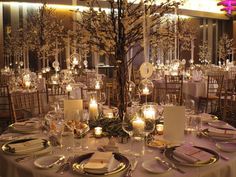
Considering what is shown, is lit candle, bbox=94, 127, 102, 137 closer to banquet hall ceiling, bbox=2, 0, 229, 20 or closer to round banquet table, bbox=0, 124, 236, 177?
round banquet table, bbox=0, 124, 236, 177

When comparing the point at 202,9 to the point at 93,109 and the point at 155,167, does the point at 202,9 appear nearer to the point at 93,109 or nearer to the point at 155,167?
the point at 93,109

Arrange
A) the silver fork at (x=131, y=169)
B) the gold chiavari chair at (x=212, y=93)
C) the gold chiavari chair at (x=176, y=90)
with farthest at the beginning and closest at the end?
the gold chiavari chair at (x=212, y=93), the gold chiavari chair at (x=176, y=90), the silver fork at (x=131, y=169)

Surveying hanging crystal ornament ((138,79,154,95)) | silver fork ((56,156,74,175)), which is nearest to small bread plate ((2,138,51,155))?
silver fork ((56,156,74,175))

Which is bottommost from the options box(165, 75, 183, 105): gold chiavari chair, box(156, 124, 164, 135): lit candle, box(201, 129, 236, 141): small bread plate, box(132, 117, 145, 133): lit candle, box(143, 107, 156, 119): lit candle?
box(201, 129, 236, 141): small bread plate

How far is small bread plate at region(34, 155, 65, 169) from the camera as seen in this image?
1.65m

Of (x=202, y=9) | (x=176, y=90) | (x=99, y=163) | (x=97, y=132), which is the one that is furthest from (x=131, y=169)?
(x=202, y=9)

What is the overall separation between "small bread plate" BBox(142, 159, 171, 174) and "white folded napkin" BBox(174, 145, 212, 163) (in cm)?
13

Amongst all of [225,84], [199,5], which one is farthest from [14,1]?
[199,5]

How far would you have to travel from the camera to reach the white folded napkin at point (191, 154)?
5.46 feet

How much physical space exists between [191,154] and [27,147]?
1.00 m

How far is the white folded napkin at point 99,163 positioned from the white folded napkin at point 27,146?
1.41 ft

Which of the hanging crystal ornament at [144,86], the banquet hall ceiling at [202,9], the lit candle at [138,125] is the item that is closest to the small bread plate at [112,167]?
the lit candle at [138,125]

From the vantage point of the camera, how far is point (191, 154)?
1.72 m

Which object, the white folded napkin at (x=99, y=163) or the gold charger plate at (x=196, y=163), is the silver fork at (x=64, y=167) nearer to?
the white folded napkin at (x=99, y=163)
